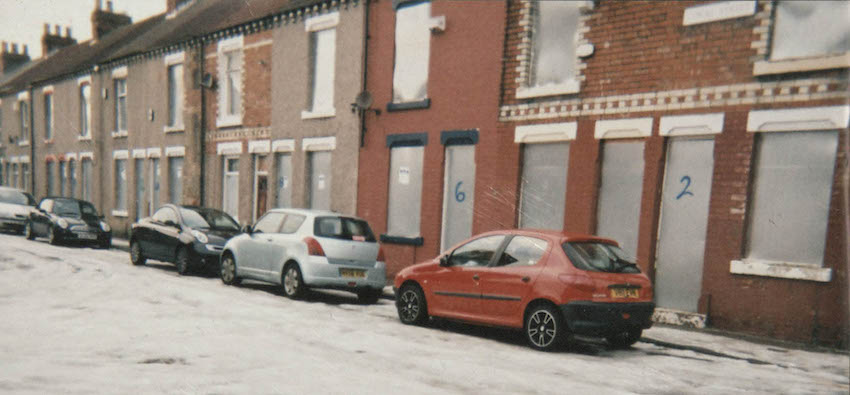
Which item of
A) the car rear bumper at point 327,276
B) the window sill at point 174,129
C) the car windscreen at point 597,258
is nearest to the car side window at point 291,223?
the car rear bumper at point 327,276

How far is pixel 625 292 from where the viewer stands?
720 cm

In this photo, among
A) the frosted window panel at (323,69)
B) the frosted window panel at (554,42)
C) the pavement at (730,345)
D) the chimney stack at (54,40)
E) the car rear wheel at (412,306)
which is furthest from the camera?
the chimney stack at (54,40)

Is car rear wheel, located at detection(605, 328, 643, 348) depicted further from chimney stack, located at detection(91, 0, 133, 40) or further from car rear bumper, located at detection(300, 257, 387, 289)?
chimney stack, located at detection(91, 0, 133, 40)

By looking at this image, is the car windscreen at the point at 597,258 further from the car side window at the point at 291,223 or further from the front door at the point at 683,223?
the car side window at the point at 291,223

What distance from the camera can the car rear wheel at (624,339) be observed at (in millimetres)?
7727

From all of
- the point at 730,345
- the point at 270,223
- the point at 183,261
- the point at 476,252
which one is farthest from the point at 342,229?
the point at 730,345

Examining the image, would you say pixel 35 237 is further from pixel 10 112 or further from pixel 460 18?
pixel 10 112

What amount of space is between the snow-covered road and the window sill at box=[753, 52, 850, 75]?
3898 mm

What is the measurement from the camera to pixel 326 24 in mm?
16469

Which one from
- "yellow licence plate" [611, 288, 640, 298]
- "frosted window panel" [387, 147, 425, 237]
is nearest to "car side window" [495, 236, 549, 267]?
"yellow licence plate" [611, 288, 640, 298]

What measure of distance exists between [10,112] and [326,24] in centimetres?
2892

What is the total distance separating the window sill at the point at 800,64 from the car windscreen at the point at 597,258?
3.75m

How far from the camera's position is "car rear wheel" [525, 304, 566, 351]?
23.2 ft

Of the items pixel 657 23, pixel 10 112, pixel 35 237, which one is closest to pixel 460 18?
pixel 657 23
